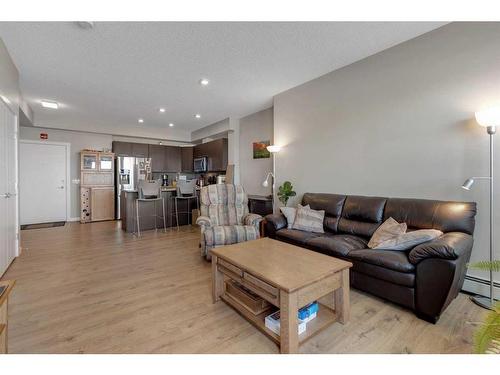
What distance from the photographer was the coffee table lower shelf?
158 centimetres

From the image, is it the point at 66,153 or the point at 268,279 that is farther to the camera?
the point at 66,153

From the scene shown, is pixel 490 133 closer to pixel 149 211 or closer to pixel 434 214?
pixel 434 214

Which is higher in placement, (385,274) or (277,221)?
(277,221)

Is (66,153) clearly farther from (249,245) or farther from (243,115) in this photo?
(249,245)

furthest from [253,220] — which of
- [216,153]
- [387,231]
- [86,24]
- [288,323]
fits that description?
[216,153]

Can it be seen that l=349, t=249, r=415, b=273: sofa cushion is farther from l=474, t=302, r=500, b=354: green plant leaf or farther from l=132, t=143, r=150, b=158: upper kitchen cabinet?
l=132, t=143, r=150, b=158: upper kitchen cabinet

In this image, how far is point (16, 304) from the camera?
2.08 meters

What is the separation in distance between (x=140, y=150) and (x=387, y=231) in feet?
22.0

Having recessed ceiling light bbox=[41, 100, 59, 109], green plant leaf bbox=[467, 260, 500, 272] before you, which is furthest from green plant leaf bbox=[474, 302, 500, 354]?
recessed ceiling light bbox=[41, 100, 59, 109]

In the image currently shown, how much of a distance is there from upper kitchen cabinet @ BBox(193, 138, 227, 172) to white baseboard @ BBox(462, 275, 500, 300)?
16.6 ft

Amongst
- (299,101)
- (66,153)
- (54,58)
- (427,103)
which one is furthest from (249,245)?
(66,153)

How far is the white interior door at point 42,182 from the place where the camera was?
5.59 m

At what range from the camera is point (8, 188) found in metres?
2.85

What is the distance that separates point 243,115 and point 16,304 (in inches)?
196
